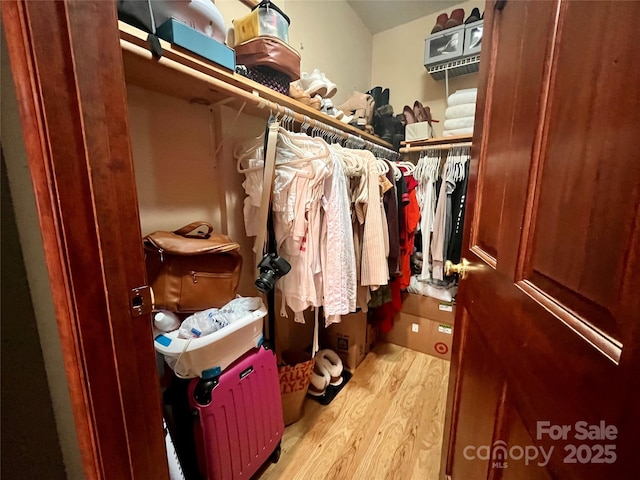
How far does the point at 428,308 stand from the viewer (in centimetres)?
200

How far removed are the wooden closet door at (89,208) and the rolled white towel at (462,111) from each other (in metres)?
2.01

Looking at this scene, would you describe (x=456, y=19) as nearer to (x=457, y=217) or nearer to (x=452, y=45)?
(x=452, y=45)

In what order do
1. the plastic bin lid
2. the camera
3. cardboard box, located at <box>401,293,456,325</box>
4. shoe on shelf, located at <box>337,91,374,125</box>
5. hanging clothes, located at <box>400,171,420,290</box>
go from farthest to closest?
shoe on shelf, located at <box>337,91,374,125</box>
cardboard box, located at <box>401,293,456,325</box>
hanging clothes, located at <box>400,171,420,290</box>
the camera
the plastic bin lid

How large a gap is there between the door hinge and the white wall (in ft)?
8.09

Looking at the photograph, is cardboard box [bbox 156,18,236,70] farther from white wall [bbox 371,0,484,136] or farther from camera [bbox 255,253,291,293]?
white wall [bbox 371,0,484,136]

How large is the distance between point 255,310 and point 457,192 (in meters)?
1.57

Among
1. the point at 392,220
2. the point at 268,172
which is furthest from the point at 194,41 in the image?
the point at 392,220

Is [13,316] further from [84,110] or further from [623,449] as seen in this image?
[623,449]

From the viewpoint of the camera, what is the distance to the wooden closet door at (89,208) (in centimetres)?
40

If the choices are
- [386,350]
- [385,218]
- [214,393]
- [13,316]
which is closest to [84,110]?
[13,316]

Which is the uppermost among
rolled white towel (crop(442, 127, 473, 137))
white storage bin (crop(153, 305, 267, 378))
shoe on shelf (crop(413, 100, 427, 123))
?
shoe on shelf (crop(413, 100, 427, 123))

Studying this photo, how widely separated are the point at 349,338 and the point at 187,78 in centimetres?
171

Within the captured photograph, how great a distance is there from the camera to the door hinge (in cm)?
53

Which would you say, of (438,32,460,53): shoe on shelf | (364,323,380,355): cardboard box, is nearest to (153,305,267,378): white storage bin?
(364,323,380,355): cardboard box
